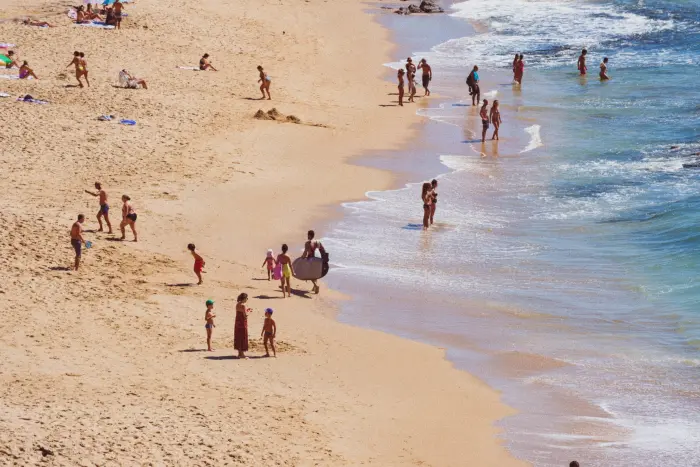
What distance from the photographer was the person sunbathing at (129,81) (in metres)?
29.5

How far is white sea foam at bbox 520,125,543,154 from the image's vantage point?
29031 mm

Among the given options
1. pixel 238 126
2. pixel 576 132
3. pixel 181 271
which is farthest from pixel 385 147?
pixel 181 271

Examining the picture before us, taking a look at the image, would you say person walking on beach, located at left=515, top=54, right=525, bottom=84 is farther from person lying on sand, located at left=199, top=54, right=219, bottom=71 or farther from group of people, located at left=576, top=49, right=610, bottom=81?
person lying on sand, located at left=199, top=54, right=219, bottom=71

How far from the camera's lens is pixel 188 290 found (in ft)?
57.7

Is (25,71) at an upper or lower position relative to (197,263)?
upper

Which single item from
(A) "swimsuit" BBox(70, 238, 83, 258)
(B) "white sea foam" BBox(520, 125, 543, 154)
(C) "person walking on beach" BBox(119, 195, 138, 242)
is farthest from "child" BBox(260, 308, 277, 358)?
(B) "white sea foam" BBox(520, 125, 543, 154)

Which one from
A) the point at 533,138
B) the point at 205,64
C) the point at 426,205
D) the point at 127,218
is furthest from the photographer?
the point at 205,64

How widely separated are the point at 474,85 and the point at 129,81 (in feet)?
35.2

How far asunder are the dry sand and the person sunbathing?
16.9 inches

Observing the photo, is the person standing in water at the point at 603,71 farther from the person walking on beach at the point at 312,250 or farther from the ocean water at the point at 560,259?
the person walking on beach at the point at 312,250

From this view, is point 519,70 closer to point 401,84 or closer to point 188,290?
point 401,84

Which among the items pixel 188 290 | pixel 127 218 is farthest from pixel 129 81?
pixel 188 290

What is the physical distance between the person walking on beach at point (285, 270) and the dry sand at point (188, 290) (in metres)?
0.35

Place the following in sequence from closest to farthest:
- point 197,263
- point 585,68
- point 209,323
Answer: point 209,323, point 197,263, point 585,68
